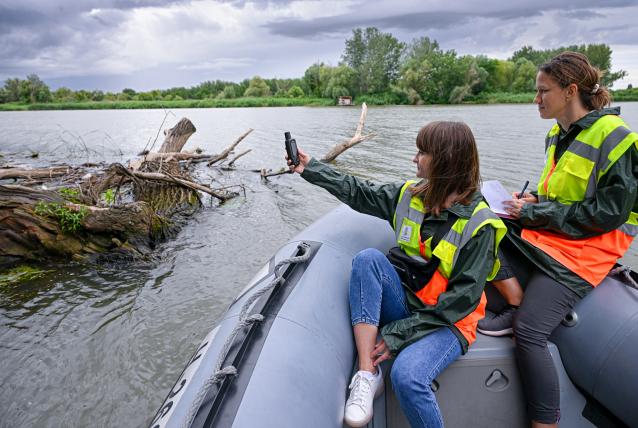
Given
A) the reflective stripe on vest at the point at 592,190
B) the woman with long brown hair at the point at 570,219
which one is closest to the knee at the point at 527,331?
the woman with long brown hair at the point at 570,219

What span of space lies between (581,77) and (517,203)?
1.97ft

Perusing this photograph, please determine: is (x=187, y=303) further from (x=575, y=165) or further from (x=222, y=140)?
(x=222, y=140)

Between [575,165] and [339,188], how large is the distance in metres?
1.07

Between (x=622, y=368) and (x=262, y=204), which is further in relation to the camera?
(x=262, y=204)

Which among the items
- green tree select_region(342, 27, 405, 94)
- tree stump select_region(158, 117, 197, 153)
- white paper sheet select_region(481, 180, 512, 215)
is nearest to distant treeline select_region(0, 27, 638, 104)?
green tree select_region(342, 27, 405, 94)

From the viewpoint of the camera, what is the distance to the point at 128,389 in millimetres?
2812

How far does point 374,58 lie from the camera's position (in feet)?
160

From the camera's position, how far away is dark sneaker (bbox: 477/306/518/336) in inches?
70.1

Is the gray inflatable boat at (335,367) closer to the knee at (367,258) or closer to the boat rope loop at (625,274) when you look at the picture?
the boat rope loop at (625,274)

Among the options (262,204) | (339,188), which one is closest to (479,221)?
(339,188)

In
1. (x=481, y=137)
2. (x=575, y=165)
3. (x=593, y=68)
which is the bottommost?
(x=481, y=137)

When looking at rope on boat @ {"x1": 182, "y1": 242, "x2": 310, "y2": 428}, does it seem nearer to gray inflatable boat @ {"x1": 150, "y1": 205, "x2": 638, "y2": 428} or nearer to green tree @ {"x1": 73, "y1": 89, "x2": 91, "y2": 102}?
gray inflatable boat @ {"x1": 150, "y1": 205, "x2": 638, "y2": 428}

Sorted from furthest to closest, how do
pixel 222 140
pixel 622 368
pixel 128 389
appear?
pixel 222 140 → pixel 128 389 → pixel 622 368

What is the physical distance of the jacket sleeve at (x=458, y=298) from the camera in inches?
61.5
